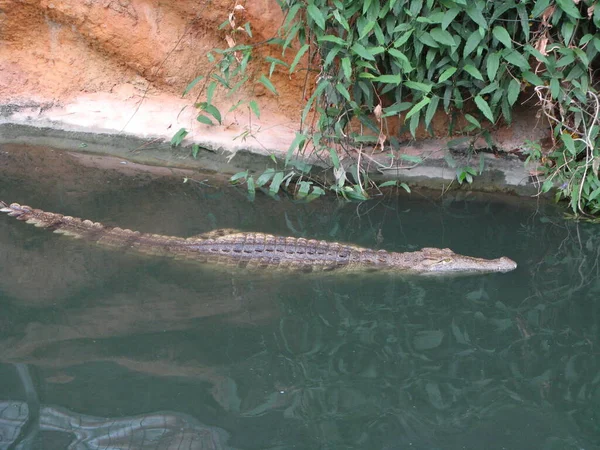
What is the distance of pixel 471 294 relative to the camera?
4137 mm

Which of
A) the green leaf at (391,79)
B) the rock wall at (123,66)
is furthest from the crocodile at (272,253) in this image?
the rock wall at (123,66)

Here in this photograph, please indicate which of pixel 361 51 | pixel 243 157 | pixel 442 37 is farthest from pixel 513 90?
pixel 243 157

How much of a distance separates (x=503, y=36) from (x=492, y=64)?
0.20 m

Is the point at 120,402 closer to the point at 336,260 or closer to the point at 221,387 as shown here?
the point at 221,387

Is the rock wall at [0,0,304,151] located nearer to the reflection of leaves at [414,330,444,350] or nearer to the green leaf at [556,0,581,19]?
the green leaf at [556,0,581,19]

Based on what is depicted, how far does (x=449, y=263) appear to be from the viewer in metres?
4.48

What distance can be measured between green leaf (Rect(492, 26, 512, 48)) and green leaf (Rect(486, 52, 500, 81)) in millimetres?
149

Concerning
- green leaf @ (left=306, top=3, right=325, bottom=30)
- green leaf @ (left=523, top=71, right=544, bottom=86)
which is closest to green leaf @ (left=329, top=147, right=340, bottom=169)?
green leaf @ (left=306, top=3, right=325, bottom=30)

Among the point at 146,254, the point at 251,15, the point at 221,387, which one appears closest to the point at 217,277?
the point at 146,254

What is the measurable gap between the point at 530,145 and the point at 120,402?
143 inches

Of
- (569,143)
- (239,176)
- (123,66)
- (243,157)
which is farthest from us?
(123,66)

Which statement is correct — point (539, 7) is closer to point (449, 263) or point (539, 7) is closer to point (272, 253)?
point (449, 263)

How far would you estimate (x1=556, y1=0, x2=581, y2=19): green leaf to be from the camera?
14.6ft

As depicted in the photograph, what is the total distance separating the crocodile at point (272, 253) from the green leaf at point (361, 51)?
4.37ft
